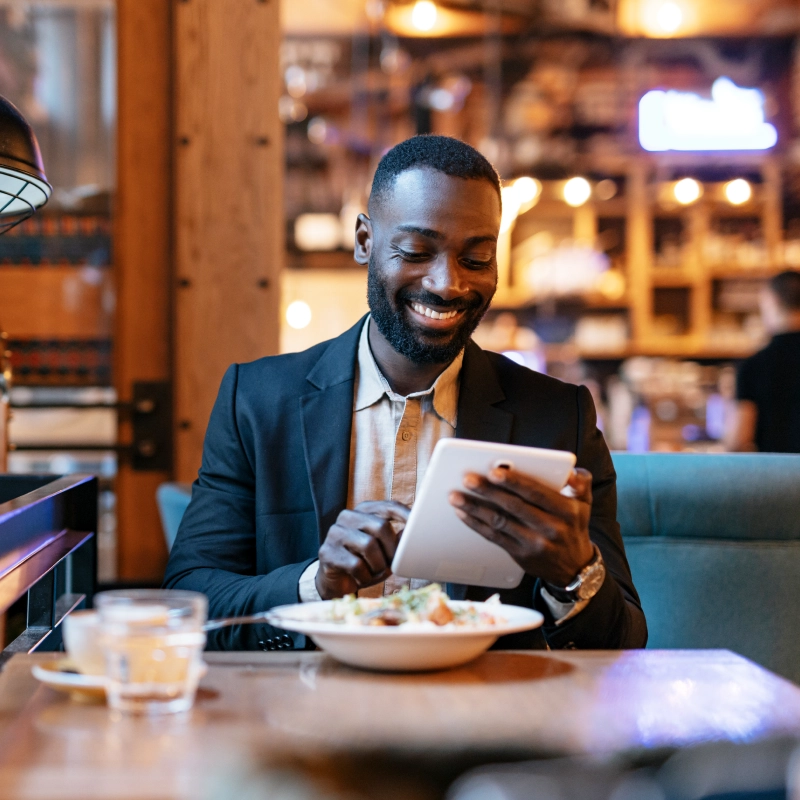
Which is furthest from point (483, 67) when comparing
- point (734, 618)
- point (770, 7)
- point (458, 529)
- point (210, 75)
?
point (458, 529)

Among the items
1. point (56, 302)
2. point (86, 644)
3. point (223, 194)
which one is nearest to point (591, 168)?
point (223, 194)

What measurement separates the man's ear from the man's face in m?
0.09

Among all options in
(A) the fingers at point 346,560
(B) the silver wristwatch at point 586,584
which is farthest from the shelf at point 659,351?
(A) the fingers at point 346,560

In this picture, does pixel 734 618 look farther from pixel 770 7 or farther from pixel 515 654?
pixel 770 7

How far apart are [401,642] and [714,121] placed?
19.1ft

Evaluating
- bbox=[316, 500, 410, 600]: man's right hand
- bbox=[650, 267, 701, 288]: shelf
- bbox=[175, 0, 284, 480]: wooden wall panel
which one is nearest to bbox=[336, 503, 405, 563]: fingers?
bbox=[316, 500, 410, 600]: man's right hand

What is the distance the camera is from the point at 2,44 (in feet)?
10.4

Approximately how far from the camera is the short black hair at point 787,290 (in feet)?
12.2

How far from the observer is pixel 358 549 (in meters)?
1.19

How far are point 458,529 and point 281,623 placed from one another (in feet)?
0.77

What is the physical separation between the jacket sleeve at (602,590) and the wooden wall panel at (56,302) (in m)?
1.94

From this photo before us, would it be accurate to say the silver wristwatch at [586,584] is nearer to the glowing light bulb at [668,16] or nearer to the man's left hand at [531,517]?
the man's left hand at [531,517]

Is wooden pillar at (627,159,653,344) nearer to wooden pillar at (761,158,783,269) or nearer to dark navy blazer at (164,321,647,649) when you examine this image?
wooden pillar at (761,158,783,269)

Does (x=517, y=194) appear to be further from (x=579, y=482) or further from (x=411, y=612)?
(x=411, y=612)
